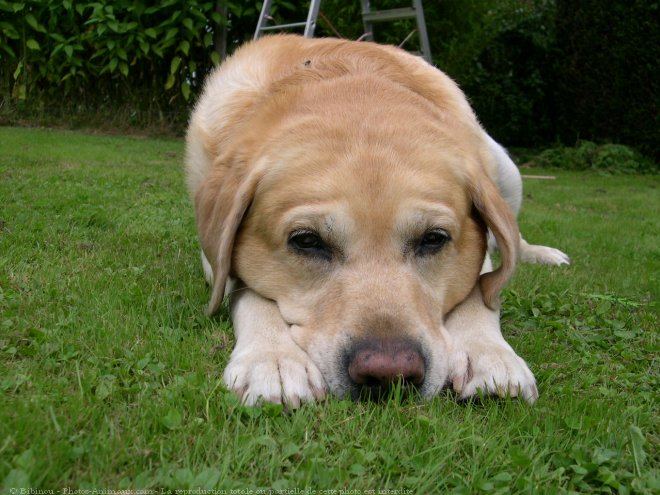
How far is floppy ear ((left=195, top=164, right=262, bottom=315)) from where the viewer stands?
2.65 metres

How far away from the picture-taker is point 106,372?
6.82 feet

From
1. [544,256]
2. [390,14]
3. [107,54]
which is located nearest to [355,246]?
[544,256]

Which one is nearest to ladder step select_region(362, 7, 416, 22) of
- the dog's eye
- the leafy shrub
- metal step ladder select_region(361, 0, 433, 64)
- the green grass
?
metal step ladder select_region(361, 0, 433, 64)

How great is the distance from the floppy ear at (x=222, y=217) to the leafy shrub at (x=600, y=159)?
10.2 metres

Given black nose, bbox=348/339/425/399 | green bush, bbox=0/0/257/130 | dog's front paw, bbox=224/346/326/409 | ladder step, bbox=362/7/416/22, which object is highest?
ladder step, bbox=362/7/416/22

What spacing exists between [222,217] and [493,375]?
126 centimetres

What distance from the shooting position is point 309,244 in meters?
2.55

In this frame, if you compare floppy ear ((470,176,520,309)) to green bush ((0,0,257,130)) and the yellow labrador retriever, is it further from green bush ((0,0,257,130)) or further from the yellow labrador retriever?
green bush ((0,0,257,130))

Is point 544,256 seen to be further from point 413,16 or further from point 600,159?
point 600,159

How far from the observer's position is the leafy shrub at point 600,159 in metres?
11.5

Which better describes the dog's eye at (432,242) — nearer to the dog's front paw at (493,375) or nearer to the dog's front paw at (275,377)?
the dog's front paw at (493,375)

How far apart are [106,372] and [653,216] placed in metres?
6.70

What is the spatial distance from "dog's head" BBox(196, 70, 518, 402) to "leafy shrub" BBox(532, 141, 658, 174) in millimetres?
9554

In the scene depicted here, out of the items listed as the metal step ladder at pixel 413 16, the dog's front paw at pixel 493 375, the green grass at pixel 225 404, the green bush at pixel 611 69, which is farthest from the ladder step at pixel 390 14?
the dog's front paw at pixel 493 375
